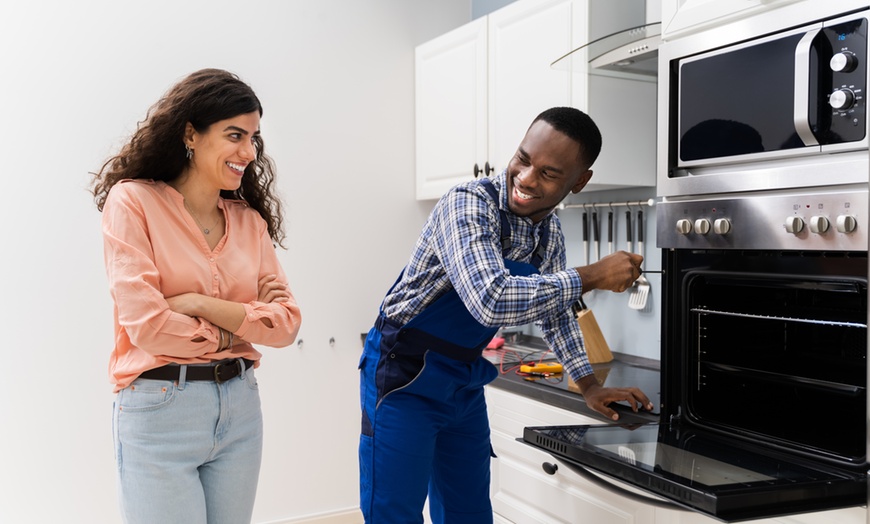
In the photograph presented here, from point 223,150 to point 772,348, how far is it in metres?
1.21

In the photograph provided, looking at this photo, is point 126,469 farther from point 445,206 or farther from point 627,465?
point 627,465

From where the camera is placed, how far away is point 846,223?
134cm

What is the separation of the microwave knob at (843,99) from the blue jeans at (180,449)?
1.26 meters

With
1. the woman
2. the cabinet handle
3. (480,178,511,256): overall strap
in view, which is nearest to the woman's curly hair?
the woman

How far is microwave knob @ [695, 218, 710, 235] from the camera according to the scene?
159 cm

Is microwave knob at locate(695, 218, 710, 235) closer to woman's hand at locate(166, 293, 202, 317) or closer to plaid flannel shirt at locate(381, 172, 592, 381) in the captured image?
plaid flannel shirt at locate(381, 172, 592, 381)

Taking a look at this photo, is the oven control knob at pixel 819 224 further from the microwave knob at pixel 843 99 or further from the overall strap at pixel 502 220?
the overall strap at pixel 502 220

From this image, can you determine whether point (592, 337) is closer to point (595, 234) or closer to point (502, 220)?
point (595, 234)

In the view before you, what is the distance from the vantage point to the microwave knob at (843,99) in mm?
1343

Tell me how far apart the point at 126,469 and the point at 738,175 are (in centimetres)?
135

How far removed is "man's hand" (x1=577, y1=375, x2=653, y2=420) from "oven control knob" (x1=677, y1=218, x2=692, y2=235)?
422 mm

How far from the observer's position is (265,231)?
1736 mm

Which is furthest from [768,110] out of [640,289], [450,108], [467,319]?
[450,108]

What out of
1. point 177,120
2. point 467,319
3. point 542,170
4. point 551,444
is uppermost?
point 177,120
